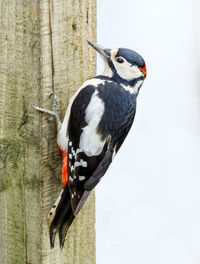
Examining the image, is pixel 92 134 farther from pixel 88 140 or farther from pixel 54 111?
pixel 54 111

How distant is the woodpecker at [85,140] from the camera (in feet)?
5.78

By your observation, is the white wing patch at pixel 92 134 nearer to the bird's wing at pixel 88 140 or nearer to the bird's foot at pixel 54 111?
the bird's wing at pixel 88 140

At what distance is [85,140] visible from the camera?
5.84ft

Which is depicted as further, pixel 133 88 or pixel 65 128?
pixel 133 88

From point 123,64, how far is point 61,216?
2.04 feet

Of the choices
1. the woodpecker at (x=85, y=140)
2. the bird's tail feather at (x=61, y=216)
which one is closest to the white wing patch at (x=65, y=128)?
the woodpecker at (x=85, y=140)

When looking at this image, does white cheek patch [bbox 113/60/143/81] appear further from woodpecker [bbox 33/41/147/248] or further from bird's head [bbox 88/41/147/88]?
woodpecker [bbox 33/41/147/248]

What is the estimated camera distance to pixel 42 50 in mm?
1775

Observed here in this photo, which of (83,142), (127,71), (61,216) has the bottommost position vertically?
(61,216)

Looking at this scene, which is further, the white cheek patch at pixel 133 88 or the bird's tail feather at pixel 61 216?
the white cheek patch at pixel 133 88

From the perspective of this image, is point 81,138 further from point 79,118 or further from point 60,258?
point 60,258

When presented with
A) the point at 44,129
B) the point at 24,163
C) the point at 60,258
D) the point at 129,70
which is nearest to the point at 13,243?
the point at 60,258

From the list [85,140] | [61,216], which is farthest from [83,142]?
[61,216]

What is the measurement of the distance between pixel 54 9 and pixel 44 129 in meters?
0.44
